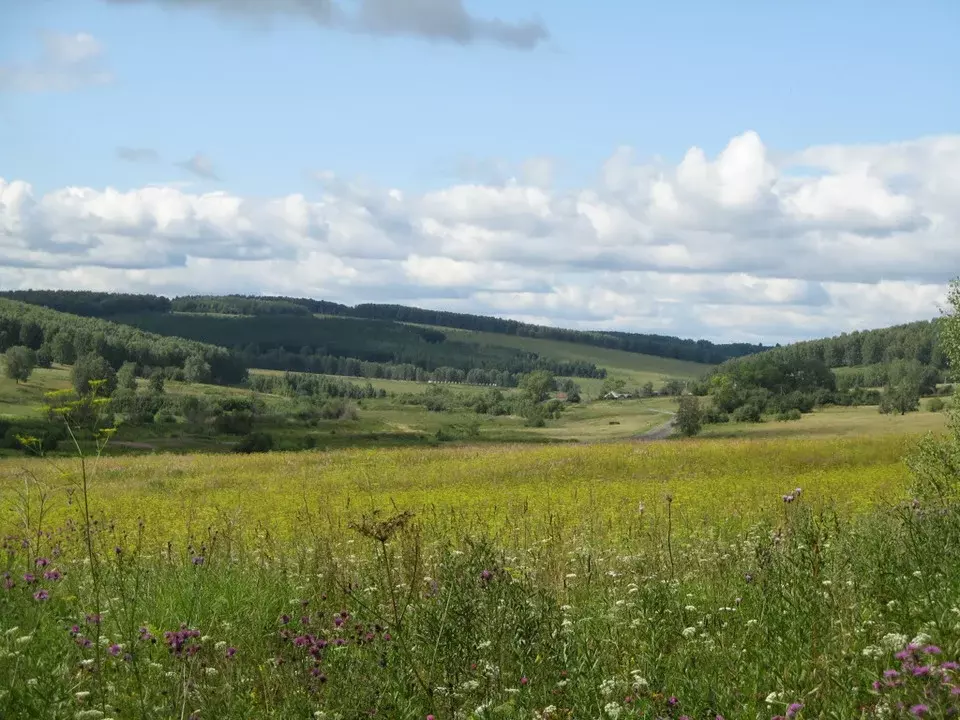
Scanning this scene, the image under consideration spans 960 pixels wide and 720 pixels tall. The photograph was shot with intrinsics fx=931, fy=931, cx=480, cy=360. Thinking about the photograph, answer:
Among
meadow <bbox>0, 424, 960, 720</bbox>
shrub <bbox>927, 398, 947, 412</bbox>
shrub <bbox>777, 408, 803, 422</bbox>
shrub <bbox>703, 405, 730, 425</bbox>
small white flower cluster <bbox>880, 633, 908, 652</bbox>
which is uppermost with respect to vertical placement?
small white flower cluster <bbox>880, 633, 908, 652</bbox>

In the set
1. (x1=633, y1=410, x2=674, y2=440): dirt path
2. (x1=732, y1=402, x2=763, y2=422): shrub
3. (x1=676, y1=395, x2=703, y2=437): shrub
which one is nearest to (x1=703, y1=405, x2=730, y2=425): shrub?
(x1=732, y1=402, x2=763, y2=422): shrub

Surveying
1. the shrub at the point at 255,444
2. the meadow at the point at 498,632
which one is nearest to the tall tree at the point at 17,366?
the shrub at the point at 255,444

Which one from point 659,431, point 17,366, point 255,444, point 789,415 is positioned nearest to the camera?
point 255,444

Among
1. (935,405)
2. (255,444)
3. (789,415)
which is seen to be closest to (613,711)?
(255,444)

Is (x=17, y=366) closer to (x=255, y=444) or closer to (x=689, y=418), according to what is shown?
(x=255, y=444)

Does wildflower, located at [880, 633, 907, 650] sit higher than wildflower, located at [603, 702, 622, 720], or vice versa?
wildflower, located at [880, 633, 907, 650]

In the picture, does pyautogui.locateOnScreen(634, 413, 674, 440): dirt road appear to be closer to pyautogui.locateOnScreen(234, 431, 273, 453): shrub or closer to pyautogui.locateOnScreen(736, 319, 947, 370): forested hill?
pyautogui.locateOnScreen(234, 431, 273, 453): shrub

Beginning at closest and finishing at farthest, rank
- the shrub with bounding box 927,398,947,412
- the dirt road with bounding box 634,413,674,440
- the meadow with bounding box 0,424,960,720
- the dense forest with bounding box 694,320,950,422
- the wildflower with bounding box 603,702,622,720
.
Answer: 1. the wildflower with bounding box 603,702,622,720
2. the meadow with bounding box 0,424,960,720
3. the shrub with bounding box 927,398,947,412
4. the dirt road with bounding box 634,413,674,440
5. the dense forest with bounding box 694,320,950,422

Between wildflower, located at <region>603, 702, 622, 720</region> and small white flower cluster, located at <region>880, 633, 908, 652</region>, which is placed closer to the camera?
wildflower, located at <region>603, 702, 622, 720</region>

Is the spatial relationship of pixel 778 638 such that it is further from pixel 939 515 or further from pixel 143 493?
pixel 143 493

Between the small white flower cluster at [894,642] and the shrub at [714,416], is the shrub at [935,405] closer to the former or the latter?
the shrub at [714,416]

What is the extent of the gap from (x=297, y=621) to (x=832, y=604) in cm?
394

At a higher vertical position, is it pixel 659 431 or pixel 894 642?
pixel 894 642

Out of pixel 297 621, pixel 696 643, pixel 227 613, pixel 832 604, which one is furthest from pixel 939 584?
pixel 227 613
